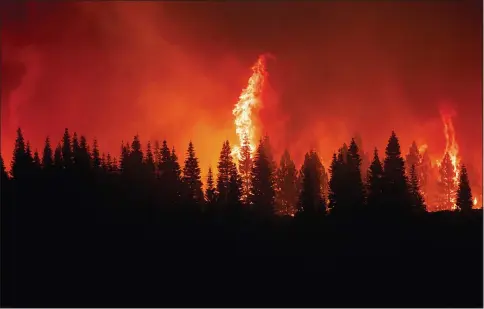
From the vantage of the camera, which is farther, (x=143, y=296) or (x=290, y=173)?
(x=290, y=173)

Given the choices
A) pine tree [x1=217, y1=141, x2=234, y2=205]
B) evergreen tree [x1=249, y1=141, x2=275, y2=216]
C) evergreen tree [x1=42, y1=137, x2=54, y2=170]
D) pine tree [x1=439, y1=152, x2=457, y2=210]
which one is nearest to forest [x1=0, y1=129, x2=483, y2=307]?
evergreen tree [x1=249, y1=141, x2=275, y2=216]

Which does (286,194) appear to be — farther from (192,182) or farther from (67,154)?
(67,154)

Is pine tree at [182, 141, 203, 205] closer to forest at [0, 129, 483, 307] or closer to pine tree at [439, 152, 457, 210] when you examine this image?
forest at [0, 129, 483, 307]

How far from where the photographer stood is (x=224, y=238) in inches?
3135

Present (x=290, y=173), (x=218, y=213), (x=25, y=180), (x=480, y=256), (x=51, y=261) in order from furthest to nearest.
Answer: (x=290, y=173) → (x=25, y=180) → (x=218, y=213) → (x=51, y=261) → (x=480, y=256)

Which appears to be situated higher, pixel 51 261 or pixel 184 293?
pixel 51 261

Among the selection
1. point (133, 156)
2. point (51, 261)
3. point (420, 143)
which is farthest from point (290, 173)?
point (420, 143)

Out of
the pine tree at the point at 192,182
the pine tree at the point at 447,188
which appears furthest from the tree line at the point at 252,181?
the pine tree at the point at 447,188

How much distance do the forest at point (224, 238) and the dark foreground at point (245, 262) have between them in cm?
21

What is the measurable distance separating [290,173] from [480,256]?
40.6m

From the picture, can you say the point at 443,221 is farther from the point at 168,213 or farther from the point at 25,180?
the point at 25,180

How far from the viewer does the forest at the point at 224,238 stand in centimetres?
6656

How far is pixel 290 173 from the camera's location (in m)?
101

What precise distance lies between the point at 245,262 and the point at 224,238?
729 cm
